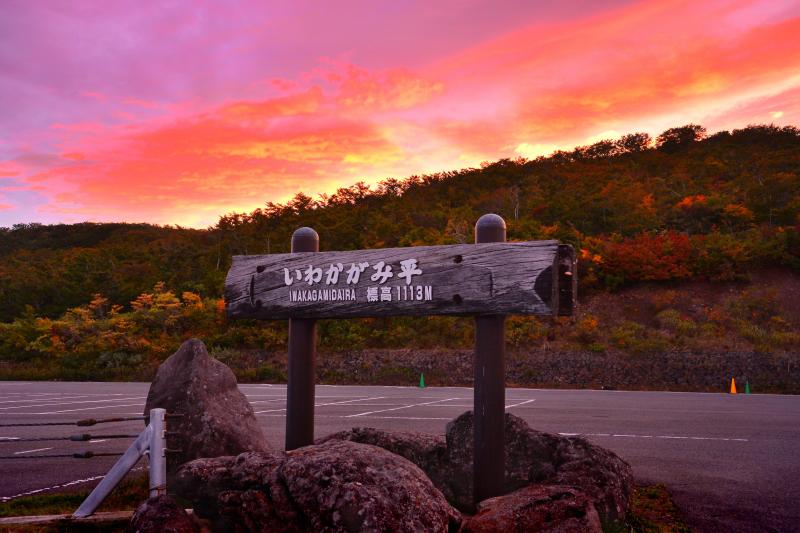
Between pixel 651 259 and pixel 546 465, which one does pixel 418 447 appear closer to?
pixel 546 465

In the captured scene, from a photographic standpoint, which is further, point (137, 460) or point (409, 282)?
point (409, 282)

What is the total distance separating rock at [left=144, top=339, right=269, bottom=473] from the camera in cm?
614

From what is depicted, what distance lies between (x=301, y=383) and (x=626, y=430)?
6.83 m

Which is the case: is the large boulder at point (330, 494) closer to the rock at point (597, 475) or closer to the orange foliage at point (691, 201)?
the rock at point (597, 475)

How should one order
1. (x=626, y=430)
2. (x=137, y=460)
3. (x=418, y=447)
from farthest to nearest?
(x=626, y=430) < (x=418, y=447) < (x=137, y=460)

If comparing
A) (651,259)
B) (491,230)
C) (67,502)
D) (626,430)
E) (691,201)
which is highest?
(691,201)

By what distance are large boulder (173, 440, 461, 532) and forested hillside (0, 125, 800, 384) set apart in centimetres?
2157

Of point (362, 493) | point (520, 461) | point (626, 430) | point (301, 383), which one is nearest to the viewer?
point (362, 493)

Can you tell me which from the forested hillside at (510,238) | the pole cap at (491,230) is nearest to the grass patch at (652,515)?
the pole cap at (491,230)

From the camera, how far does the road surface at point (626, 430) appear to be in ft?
20.6

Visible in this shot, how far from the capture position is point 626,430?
35.4 ft

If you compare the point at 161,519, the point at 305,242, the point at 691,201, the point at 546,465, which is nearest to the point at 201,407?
the point at 305,242

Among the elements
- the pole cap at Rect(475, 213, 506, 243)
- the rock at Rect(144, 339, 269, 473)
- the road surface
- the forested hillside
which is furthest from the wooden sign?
the forested hillside

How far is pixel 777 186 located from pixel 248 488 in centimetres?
3959
